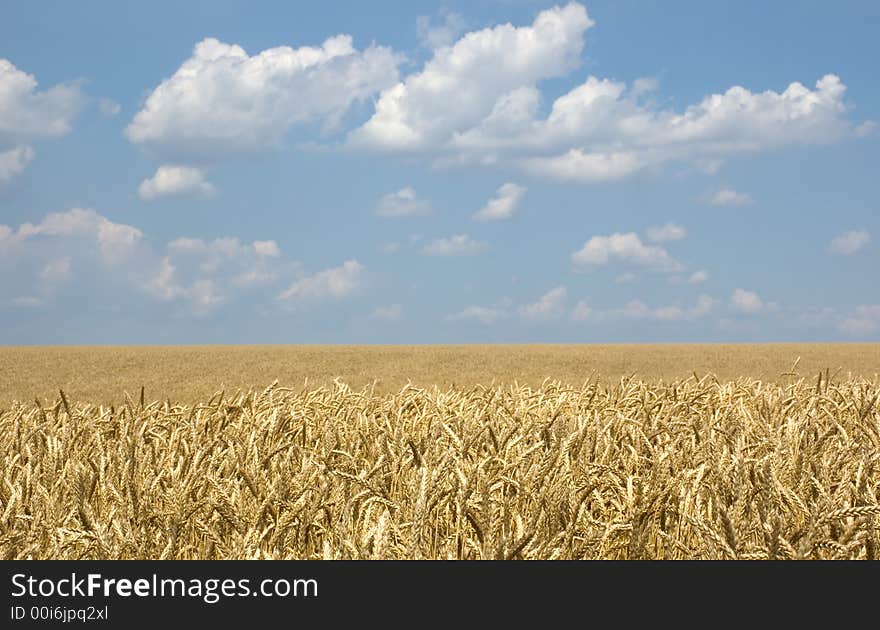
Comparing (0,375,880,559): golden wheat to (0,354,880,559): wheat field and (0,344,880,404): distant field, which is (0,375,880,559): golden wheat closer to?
(0,354,880,559): wheat field

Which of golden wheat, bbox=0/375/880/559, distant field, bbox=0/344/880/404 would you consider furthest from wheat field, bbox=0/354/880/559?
distant field, bbox=0/344/880/404

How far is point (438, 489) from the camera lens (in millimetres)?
1951

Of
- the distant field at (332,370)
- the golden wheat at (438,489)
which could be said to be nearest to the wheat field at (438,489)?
the golden wheat at (438,489)

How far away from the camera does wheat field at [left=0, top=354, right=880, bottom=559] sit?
173 centimetres

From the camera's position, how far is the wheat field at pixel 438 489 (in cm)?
173

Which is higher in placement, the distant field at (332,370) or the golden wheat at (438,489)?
the distant field at (332,370)

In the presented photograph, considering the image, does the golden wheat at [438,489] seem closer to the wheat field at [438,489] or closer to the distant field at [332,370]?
the wheat field at [438,489]

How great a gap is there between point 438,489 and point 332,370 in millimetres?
6171

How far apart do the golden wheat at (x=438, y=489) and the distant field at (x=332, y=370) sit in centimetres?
261

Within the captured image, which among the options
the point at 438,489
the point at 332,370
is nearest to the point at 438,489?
the point at 438,489

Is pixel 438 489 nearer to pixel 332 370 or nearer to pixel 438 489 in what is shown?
pixel 438 489
